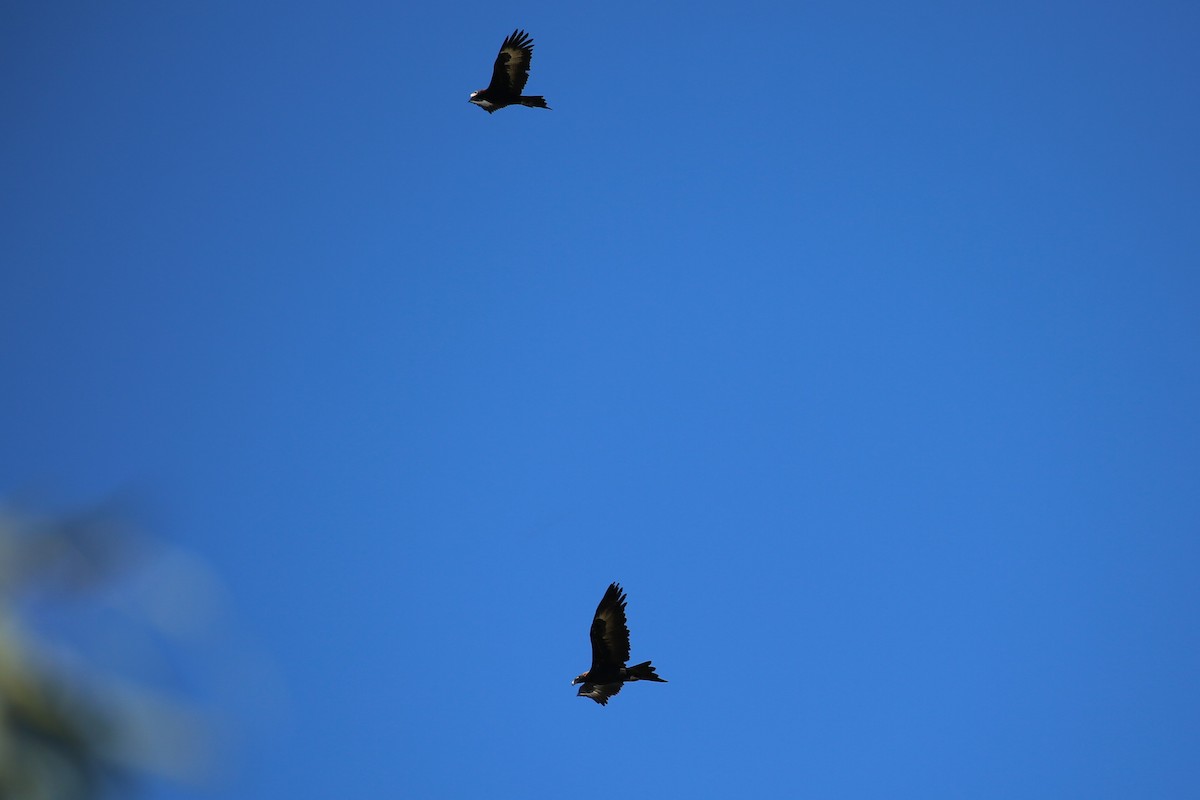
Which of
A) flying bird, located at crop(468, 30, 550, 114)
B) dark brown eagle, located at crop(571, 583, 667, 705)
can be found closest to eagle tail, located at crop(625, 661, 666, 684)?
dark brown eagle, located at crop(571, 583, 667, 705)

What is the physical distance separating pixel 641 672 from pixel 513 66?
49.6ft

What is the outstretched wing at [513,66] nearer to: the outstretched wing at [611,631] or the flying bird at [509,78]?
the flying bird at [509,78]

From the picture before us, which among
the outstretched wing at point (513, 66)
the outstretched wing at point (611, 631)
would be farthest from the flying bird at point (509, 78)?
the outstretched wing at point (611, 631)

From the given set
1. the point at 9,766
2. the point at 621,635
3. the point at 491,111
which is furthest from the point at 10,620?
the point at 491,111

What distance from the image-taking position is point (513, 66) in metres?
28.0

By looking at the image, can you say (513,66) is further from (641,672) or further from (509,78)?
(641,672)

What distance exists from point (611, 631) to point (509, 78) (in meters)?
13.9

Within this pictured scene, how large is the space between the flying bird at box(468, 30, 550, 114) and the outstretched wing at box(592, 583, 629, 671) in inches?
482

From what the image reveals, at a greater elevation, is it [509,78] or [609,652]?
[509,78]

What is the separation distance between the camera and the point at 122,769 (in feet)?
10.8

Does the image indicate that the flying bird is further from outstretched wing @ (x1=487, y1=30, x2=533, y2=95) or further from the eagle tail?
the eagle tail

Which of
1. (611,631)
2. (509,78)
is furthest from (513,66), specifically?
(611,631)

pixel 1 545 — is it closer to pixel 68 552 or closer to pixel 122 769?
pixel 68 552

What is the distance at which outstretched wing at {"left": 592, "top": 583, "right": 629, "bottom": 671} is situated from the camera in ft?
83.0
